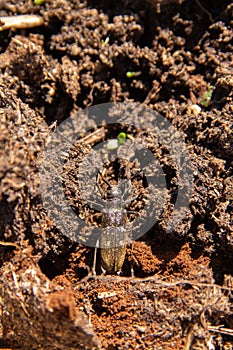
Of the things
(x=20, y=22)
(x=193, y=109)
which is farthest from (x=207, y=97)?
(x=20, y=22)

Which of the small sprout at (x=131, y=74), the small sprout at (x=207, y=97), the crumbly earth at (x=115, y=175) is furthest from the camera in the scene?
the small sprout at (x=131, y=74)

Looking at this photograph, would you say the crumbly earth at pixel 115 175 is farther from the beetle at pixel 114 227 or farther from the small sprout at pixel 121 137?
the small sprout at pixel 121 137

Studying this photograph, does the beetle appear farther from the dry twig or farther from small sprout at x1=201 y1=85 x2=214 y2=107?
the dry twig

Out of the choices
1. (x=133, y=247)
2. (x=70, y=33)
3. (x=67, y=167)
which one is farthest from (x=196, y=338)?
(x=70, y=33)

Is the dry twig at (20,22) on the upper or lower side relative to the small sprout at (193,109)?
upper

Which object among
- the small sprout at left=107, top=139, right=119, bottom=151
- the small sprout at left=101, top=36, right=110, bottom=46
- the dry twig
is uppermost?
the dry twig

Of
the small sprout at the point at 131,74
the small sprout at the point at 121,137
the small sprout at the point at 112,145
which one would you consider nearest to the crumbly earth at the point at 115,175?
the small sprout at the point at 131,74

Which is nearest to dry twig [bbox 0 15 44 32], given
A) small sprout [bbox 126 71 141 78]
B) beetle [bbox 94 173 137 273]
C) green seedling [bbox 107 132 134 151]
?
small sprout [bbox 126 71 141 78]

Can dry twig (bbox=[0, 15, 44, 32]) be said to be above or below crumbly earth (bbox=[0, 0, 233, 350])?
above

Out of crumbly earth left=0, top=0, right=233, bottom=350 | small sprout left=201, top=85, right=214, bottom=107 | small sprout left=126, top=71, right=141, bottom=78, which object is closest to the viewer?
crumbly earth left=0, top=0, right=233, bottom=350
